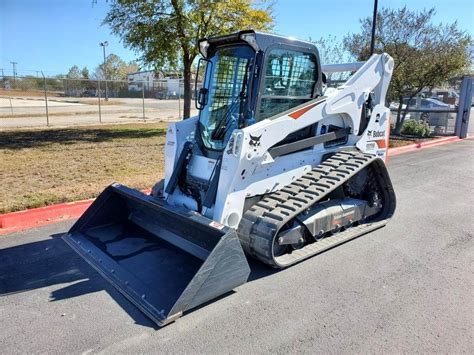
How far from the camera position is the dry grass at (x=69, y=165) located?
655 centimetres

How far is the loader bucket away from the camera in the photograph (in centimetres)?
344

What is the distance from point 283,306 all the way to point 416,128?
50.1ft

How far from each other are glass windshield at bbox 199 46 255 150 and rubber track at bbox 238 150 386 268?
38.7 inches

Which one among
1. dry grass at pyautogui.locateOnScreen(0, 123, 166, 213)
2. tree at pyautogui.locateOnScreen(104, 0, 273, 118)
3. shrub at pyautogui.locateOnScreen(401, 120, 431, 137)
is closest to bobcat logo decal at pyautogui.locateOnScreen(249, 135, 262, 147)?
dry grass at pyautogui.locateOnScreen(0, 123, 166, 213)

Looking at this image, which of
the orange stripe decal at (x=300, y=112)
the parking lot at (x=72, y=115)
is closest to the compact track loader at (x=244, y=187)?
the orange stripe decal at (x=300, y=112)

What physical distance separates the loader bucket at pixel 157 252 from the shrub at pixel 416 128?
14760 mm

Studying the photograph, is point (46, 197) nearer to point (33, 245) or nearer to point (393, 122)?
point (33, 245)

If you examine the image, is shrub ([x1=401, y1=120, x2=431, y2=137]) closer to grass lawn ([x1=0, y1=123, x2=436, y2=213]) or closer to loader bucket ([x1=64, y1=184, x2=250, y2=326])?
grass lawn ([x1=0, y1=123, x2=436, y2=213])

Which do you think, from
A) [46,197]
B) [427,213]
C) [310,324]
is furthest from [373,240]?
[46,197]

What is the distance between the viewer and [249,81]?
459cm

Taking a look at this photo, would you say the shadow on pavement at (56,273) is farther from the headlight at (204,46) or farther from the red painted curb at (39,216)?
the headlight at (204,46)

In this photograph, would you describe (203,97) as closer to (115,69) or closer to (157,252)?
(157,252)

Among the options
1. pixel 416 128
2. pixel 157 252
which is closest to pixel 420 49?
pixel 416 128

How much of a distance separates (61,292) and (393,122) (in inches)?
671
